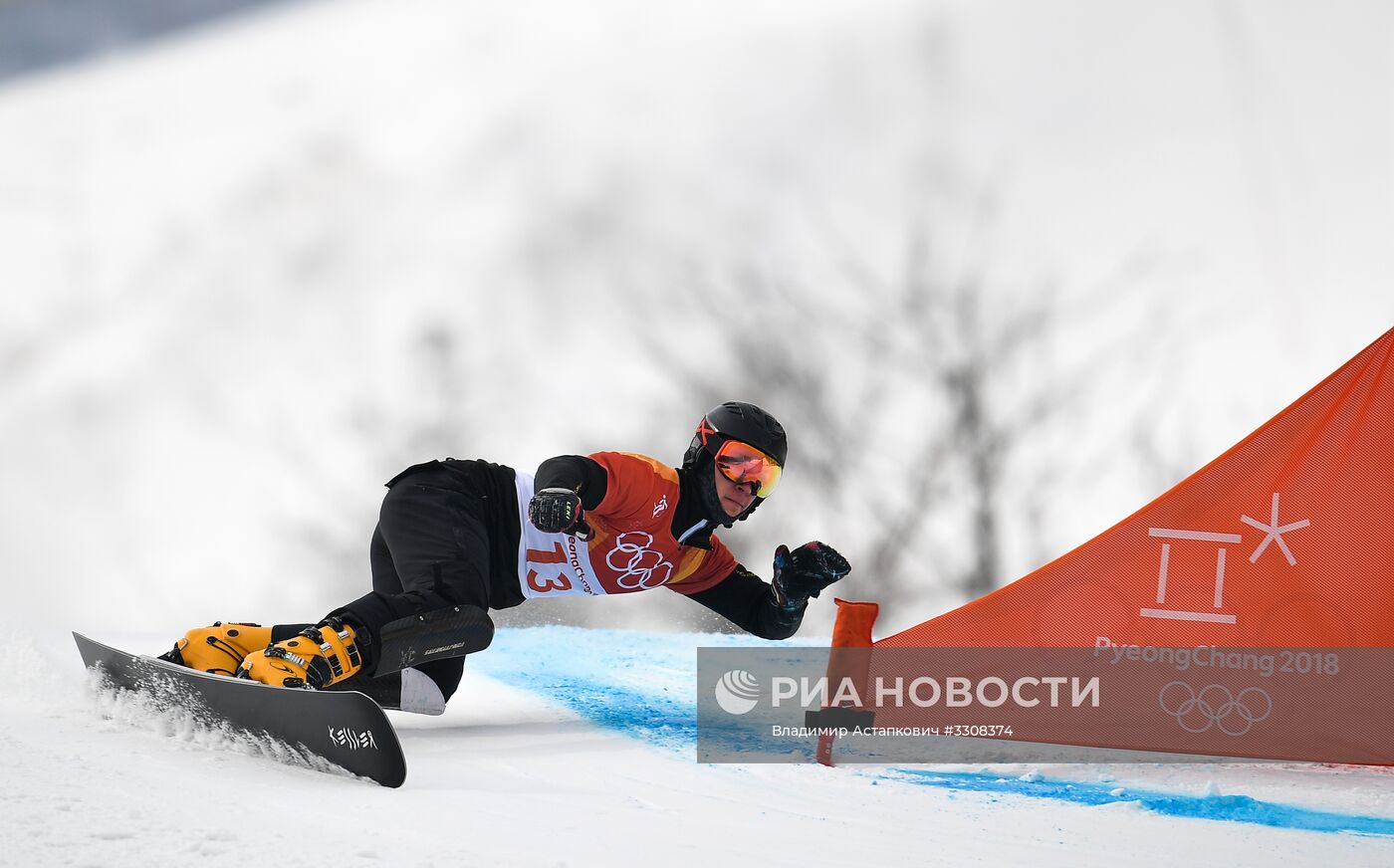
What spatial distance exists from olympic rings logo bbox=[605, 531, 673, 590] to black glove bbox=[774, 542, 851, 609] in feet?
0.93

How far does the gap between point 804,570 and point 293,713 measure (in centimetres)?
130

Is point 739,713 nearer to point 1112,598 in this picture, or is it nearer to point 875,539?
point 1112,598

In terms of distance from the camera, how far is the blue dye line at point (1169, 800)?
1.92 meters

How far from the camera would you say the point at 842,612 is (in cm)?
241

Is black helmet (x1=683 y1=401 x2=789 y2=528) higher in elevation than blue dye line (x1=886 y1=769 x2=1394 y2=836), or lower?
higher

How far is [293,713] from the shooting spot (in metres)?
1.94

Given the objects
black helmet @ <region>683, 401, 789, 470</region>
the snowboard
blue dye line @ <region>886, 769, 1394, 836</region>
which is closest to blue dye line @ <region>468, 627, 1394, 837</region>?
blue dye line @ <region>886, 769, 1394, 836</region>

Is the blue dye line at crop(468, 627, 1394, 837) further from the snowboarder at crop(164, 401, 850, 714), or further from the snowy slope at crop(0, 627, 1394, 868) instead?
the snowboarder at crop(164, 401, 850, 714)

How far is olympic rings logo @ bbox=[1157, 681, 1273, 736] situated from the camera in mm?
2355

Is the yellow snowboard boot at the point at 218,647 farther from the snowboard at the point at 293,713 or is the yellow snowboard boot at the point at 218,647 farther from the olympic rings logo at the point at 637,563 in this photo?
the olympic rings logo at the point at 637,563

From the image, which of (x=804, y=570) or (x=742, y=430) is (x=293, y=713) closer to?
(x=742, y=430)

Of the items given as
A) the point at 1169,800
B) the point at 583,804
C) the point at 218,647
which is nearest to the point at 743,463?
the point at 583,804

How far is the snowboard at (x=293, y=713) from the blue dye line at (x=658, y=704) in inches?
30.6

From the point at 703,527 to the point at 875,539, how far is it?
8.93 metres
